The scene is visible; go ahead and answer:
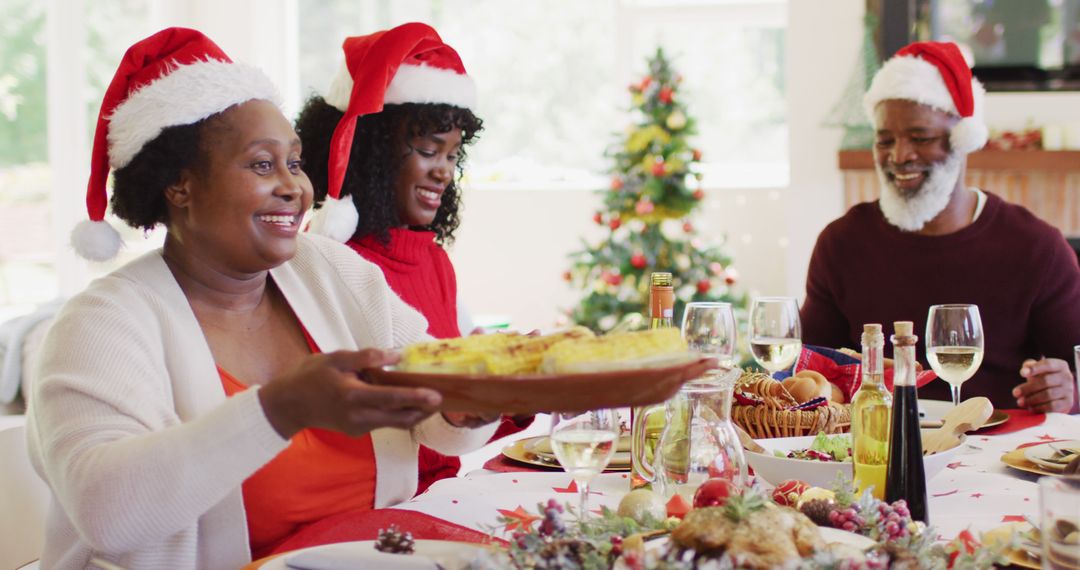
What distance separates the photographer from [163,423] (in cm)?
143

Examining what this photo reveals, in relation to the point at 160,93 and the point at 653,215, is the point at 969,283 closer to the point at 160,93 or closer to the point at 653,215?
the point at 160,93

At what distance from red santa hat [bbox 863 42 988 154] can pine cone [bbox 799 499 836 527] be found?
→ 2.15 metres

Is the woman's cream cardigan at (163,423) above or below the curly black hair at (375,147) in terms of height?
below

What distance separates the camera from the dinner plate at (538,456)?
1717 millimetres

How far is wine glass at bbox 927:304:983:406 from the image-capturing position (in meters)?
1.90

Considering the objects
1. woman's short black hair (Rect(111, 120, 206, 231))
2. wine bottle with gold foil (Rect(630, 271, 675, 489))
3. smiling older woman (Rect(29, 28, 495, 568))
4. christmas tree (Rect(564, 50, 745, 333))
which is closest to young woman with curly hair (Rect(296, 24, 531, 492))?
smiling older woman (Rect(29, 28, 495, 568))

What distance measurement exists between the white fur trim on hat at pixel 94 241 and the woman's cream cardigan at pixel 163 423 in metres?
0.14

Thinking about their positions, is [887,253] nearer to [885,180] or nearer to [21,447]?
[885,180]

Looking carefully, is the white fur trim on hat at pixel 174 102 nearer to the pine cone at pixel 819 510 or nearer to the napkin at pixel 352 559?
the napkin at pixel 352 559

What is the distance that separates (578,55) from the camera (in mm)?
6578

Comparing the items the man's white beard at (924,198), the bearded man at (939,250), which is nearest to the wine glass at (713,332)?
the bearded man at (939,250)

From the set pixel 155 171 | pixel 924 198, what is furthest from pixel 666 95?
pixel 155 171

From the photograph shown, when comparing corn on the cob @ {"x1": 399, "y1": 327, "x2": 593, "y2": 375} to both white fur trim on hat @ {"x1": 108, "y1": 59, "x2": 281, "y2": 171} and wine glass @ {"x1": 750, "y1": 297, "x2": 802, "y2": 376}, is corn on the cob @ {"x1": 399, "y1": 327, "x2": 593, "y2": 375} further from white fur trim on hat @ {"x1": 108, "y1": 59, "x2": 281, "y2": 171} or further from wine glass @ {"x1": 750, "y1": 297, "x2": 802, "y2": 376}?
wine glass @ {"x1": 750, "y1": 297, "x2": 802, "y2": 376}

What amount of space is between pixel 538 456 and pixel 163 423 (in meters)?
0.59
